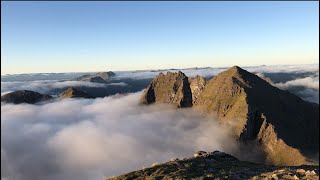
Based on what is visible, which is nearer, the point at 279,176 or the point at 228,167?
the point at 279,176

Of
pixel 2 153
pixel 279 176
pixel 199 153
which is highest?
pixel 2 153

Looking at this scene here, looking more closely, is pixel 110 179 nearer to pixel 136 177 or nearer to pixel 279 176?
pixel 136 177

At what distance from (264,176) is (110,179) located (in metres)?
19.2

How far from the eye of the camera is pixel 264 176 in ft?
115

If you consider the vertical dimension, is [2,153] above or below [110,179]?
above

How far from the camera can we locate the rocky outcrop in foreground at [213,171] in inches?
1362

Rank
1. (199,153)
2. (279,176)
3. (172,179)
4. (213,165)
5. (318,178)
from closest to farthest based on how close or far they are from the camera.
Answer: (318,178), (279,176), (172,179), (213,165), (199,153)

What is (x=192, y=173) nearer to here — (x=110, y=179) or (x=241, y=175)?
(x=241, y=175)

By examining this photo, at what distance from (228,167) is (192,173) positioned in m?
6.14

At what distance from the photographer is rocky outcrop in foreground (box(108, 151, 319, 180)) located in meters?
34.6

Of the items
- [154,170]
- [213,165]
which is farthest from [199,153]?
[154,170]

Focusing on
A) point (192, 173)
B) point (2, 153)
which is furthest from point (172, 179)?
point (2, 153)

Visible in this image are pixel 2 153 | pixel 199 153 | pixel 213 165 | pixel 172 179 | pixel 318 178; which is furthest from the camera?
pixel 199 153

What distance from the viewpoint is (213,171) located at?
40.7m
